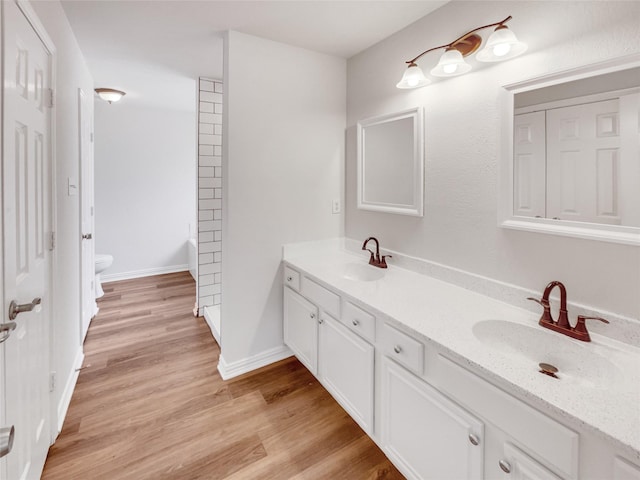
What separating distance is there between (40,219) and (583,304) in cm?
239

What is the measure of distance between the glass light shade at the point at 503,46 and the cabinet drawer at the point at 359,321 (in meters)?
1.30

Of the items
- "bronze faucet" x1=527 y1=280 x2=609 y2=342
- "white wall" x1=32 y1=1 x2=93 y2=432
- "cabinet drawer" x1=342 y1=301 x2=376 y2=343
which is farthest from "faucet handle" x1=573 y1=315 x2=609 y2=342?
"white wall" x1=32 y1=1 x2=93 y2=432

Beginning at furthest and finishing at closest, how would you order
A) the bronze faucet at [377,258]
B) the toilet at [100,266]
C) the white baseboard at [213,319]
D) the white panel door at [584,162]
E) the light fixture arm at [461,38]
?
the toilet at [100,266]
the white baseboard at [213,319]
the bronze faucet at [377,258]
the light fixture arm at [461,38]
the white panel door at [584,162]

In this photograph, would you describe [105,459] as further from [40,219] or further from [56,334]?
[40,219]

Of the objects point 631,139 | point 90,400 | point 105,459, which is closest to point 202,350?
point 90,400

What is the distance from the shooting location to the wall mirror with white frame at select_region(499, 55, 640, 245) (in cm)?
115

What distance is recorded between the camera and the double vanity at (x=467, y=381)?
0.85 meters

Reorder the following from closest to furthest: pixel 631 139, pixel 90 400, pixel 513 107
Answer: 1. pixel 631 139
2. pixel 513 107
3. pixel 90 400

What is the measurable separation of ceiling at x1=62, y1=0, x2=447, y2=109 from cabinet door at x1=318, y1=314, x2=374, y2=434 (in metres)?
1.79

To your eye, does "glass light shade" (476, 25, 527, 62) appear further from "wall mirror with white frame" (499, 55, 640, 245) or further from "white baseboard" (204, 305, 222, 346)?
"white baseboard" (204, 305, 222, 346)

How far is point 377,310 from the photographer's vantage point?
1474 millimetres

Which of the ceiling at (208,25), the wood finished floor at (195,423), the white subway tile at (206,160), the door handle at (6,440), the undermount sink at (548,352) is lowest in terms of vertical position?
the wood finished floor at (195,423)

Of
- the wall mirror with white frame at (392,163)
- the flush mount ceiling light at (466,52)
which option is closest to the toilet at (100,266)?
the wall mirror with white frame at (392,163)

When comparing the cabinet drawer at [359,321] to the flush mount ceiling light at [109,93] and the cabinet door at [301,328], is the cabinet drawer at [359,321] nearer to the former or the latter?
the cabinet door at [301,328]
